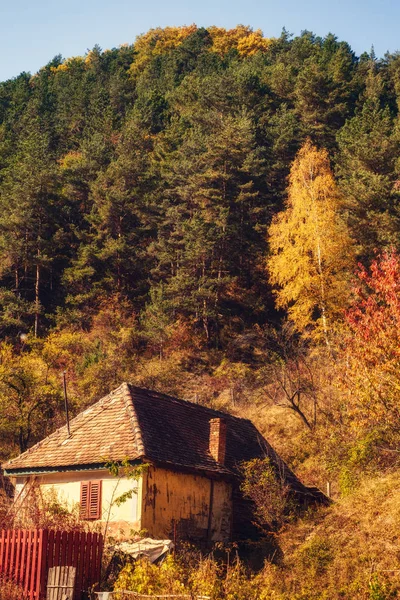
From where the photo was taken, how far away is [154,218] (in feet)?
201

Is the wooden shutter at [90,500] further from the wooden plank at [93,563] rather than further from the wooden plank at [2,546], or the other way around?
the wooden plank at [2,546]

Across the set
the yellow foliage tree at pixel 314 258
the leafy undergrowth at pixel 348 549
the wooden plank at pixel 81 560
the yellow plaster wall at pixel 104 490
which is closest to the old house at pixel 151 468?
the yellow plaster wall at pixel 104 490

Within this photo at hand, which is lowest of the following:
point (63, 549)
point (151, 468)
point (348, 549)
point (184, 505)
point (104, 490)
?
point (348, 549)

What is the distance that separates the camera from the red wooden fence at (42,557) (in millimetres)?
17594

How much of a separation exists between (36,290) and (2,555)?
41084mm

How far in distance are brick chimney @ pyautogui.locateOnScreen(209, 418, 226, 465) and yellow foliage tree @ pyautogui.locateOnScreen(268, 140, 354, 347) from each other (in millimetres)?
17114

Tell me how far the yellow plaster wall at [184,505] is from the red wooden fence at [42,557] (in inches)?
226

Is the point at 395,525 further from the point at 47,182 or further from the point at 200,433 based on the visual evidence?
the point at 47,182

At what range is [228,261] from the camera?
5578cm

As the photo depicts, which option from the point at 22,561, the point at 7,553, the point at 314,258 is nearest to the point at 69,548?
the point at 22,561

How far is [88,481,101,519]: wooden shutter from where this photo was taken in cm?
2530

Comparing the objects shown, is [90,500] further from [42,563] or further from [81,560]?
[42,563]

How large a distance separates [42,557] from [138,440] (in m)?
8.33

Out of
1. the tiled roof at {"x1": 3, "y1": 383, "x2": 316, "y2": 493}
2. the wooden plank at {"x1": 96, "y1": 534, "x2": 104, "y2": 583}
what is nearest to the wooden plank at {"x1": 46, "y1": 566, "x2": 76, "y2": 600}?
the wooden plank at {"x1": 96, "y1": 534, "x2": 104, "y2": 583}
